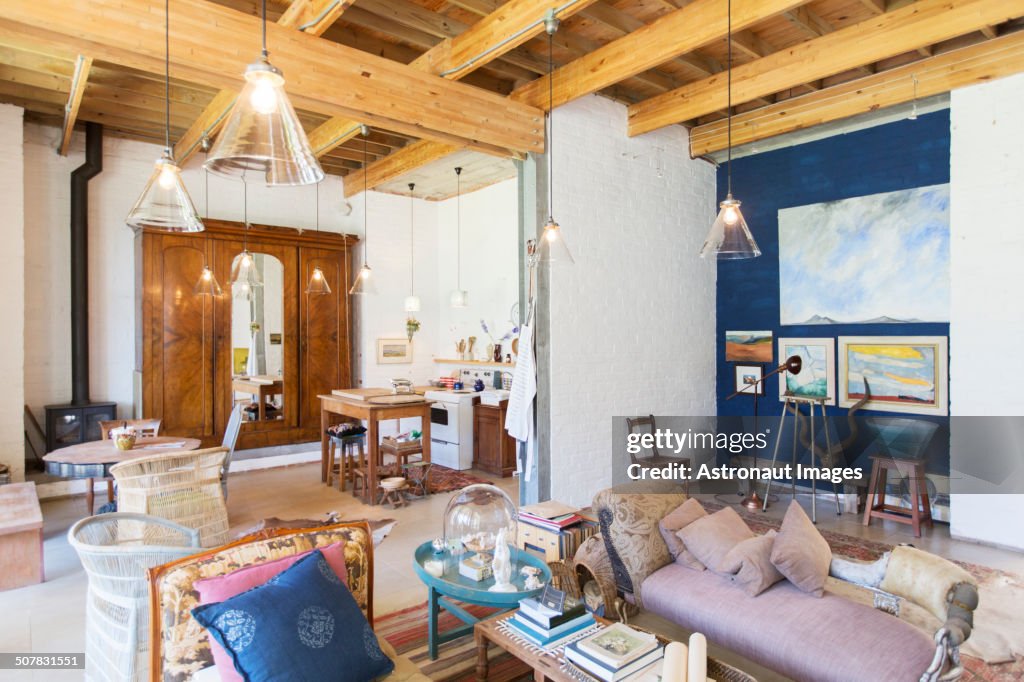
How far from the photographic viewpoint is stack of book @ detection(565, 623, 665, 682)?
6.92 feet

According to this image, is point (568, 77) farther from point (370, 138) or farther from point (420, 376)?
point (420, 376)

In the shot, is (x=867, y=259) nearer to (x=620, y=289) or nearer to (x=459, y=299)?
(x=620, y=289)

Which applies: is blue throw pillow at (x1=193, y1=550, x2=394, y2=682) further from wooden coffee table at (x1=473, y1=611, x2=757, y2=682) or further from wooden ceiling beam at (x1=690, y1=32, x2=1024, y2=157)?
wooden ceiling beam at (x1=690, y1=32, x2=1024, y2=157)

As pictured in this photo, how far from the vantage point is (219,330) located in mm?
6977

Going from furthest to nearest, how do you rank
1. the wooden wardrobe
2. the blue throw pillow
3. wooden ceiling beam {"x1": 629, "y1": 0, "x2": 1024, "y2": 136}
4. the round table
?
1. the wooden wardrobe
2. the round table
3. wooden ceiling beam {"x1": 629, "y1": 0, "x2": 1024, "y2": 136}
4. the blue throw pillow

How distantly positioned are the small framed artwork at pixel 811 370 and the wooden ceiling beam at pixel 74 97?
6397 mm

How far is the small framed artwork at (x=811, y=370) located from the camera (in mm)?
5988

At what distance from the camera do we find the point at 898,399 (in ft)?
18.1

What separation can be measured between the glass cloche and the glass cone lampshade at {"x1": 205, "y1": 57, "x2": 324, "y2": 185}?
194 cm

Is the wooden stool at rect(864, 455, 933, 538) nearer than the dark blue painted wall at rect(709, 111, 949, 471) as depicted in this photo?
Yes

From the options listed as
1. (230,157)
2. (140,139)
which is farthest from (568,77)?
(140,139)

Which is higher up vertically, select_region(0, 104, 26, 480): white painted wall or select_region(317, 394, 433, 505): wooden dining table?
select_region(0, 104, 26, 480): white painted wall

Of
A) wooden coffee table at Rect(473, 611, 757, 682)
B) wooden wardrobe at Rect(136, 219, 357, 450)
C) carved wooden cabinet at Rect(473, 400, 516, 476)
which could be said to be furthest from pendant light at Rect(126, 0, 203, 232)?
carved wooden cabinet at Rect(473, 400, 516, 476)

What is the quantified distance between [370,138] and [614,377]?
3913 millimetres
